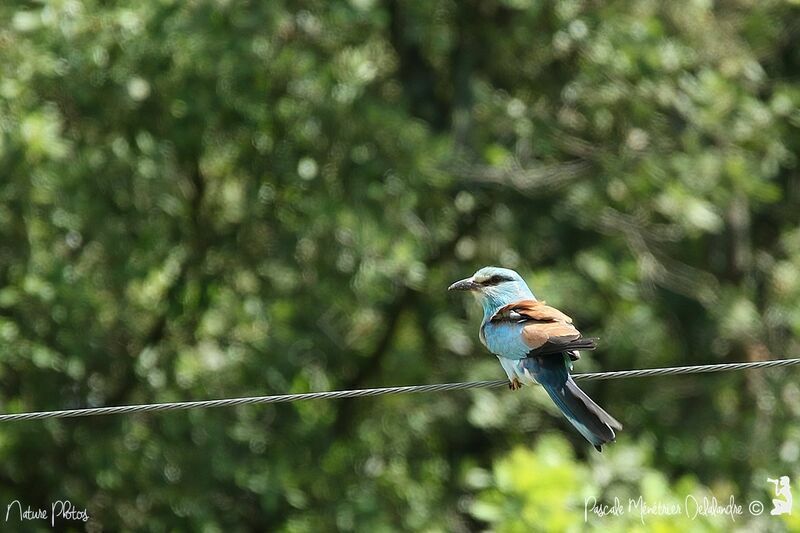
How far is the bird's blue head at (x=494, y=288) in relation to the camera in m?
5.93

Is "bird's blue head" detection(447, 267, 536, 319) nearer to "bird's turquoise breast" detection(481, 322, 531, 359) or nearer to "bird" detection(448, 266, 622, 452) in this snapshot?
"bird" detection(448, 266, 622, 452)

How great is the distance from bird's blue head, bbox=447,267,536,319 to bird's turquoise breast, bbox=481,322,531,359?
1.22ft

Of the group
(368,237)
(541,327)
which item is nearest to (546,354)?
(541,327)

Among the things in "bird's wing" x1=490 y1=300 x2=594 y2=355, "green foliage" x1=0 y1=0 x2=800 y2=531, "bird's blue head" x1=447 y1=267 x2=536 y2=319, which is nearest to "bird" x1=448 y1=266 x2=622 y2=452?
"bird's wing" x1=490 y1=300 x2=594 y2=355

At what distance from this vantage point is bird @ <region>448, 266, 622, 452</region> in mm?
4836

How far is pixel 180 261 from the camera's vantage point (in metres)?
8.88

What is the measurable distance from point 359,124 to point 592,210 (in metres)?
1.58

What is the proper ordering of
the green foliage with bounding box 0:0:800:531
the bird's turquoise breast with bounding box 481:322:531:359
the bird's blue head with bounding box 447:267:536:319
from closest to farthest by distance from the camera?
the bird's turquoise breast with bounding box 481:322:531:359
the bird's blue head with bounding box 447:267:536:319
the green foliage with bounding box 0:0:800:531

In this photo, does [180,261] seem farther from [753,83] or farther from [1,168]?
[753,83]

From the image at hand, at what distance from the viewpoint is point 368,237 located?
799cm

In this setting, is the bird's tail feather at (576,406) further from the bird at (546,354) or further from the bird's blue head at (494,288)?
the bird's blue head at (494,288)

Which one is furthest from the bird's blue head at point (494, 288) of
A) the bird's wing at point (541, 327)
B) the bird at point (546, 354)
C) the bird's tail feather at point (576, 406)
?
the bird's tail feather at point (576, 406)

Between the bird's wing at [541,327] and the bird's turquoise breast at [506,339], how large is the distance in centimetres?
2

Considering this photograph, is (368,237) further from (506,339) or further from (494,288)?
(506,339)
